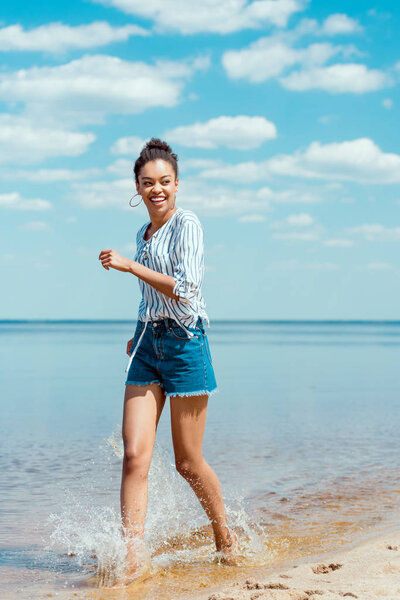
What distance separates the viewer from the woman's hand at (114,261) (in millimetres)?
3826

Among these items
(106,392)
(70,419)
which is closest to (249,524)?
(70,419)

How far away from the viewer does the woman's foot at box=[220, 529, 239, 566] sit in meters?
4.50

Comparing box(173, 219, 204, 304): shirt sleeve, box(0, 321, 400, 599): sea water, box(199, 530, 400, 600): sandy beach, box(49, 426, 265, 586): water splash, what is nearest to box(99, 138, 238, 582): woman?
box(173, 219, 204, 304): shirt sleeve

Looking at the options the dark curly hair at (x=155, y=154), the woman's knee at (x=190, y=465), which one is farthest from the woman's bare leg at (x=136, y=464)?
the dark curly hair at (x=155, y=154)

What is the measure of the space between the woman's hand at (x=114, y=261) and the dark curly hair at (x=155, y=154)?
714mm

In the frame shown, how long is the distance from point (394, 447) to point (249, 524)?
347 cm

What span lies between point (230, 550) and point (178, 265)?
1830 mm

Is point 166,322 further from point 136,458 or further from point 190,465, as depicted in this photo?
point 190,465

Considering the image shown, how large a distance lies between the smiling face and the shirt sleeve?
0.75 ft

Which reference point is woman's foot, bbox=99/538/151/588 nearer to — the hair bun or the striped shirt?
the striped shirt

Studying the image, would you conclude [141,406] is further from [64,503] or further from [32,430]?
[32,430]

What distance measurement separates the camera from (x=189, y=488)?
6.42 meters

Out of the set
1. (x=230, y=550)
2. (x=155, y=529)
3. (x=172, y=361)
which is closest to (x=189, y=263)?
(x=172, y=361)

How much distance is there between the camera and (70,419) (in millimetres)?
10445
